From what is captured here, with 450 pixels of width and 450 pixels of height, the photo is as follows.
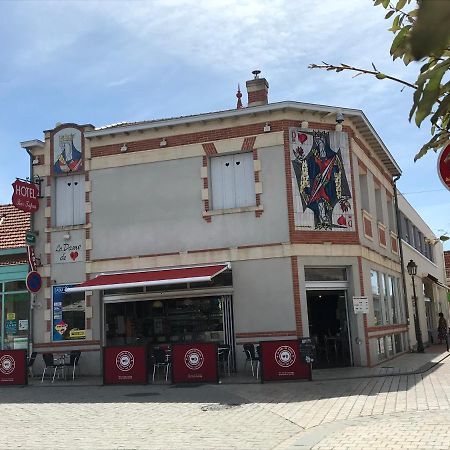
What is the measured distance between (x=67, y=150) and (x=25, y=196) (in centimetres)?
200

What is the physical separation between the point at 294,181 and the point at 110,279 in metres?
5.97

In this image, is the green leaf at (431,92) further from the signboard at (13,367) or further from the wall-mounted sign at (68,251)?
the wall-mounted sign at (68,251)

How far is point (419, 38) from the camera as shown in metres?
1.36

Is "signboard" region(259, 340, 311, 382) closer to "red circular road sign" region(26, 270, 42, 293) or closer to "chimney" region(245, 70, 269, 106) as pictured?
"red circular road sign" region(26, 270, 42, 293)

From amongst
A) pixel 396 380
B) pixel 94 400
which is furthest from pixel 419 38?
pixel 396 380

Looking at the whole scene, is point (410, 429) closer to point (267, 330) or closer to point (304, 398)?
point (304, 398)

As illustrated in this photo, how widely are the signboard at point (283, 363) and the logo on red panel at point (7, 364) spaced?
6750mm

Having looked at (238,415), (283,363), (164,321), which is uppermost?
(164,321)

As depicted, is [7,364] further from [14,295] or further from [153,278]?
[153,278]

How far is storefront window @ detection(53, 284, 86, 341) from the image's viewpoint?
17.2 m

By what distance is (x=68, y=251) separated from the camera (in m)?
17.7

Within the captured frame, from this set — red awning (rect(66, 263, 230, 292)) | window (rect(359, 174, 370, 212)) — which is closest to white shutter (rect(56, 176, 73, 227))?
red awning (rect(66, 263, 230, 292))

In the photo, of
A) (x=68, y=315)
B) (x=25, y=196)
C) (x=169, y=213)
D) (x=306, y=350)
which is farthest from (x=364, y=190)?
(x=25, y=196)

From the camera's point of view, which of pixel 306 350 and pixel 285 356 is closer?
pixel 306 350
